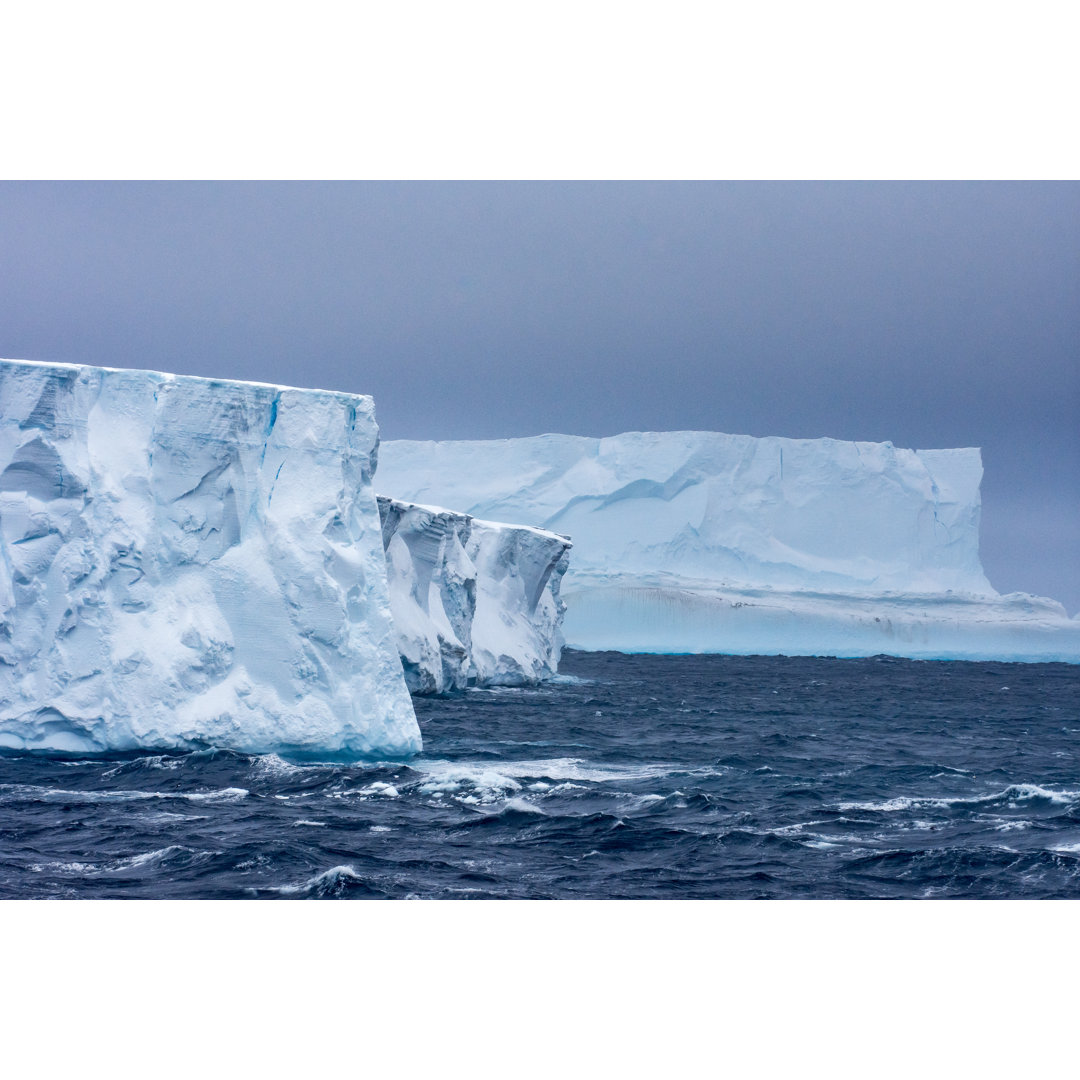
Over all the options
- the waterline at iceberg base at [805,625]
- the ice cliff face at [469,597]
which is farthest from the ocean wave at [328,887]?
the waterline at iceberg base at [805,625]

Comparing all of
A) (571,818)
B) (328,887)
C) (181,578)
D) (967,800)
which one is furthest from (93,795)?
(967,800)

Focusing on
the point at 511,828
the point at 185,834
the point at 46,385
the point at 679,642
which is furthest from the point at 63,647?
the point at 679,642

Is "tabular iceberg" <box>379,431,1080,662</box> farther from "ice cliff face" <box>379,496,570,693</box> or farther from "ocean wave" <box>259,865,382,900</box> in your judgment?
"ocean wave" <box>259,865,382,900</box>

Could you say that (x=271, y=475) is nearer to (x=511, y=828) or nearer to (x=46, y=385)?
A: (x=46, y=385)

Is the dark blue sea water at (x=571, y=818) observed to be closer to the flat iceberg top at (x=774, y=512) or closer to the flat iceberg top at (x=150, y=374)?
the flat iceberg top at (x=150, y=374)

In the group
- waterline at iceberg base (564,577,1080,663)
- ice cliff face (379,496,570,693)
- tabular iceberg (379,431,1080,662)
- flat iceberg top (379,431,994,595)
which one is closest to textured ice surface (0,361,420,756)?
ice cliff face (379,496,570,693)
